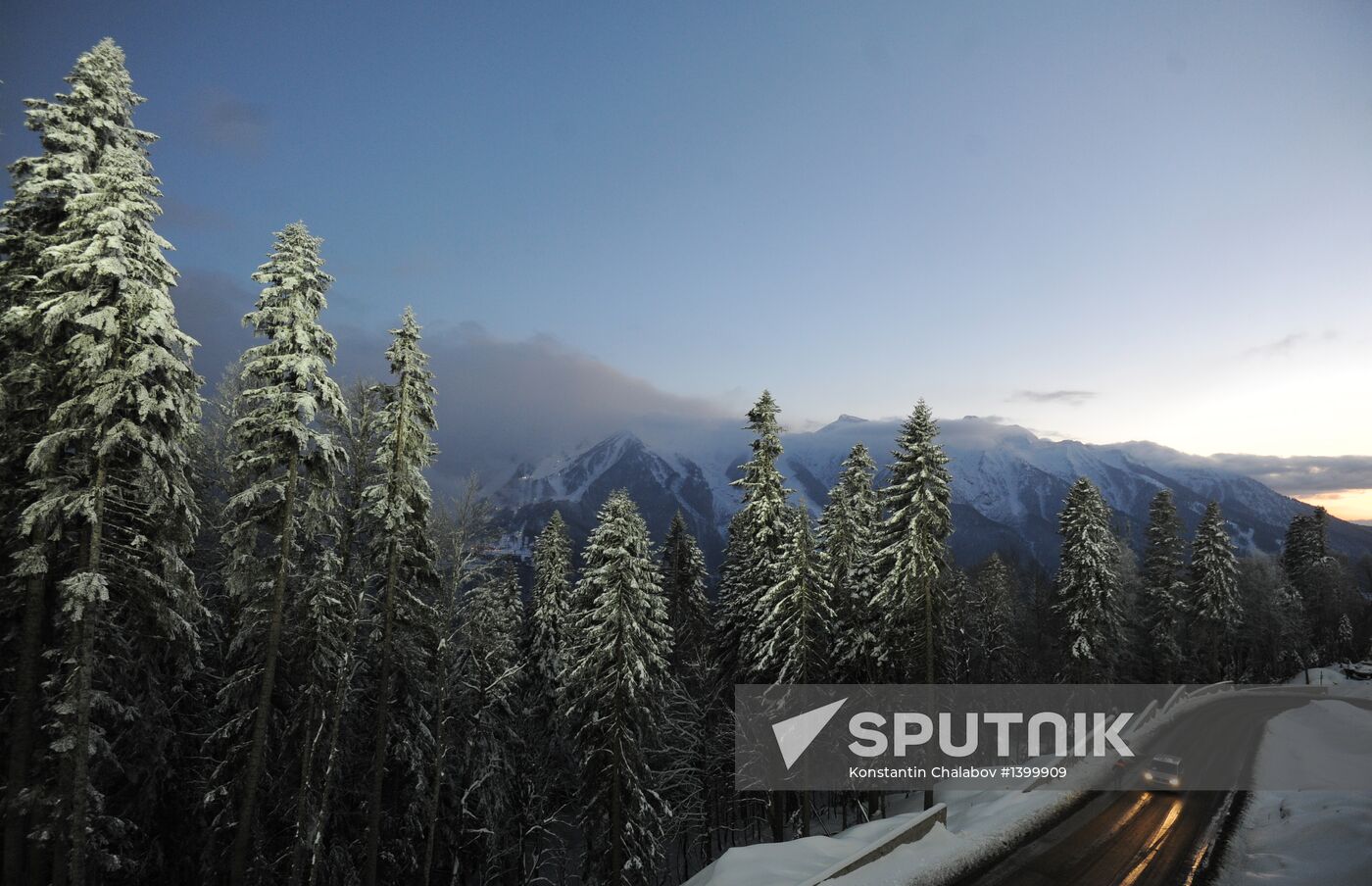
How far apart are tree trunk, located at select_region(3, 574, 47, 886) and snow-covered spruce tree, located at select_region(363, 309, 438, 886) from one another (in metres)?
6.63

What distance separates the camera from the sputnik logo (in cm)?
2645

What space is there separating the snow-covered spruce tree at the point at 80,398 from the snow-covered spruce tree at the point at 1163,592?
189 ft

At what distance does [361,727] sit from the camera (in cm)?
Result: 2216

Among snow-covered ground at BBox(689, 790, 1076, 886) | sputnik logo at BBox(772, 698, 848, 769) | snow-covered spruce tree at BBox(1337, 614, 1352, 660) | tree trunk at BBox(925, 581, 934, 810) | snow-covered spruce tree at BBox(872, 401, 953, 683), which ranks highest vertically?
snow-covered spruce tree at BBox(872, 401, 953, 683)

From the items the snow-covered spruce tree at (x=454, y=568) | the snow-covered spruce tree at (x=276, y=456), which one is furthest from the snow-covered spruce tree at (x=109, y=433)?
the snow-covered spruce tree at (x=454, y=568)

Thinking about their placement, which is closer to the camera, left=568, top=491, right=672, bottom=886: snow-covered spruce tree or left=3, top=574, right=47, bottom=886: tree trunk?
left=3, top=574, right=47, bottom=886: tree trunk

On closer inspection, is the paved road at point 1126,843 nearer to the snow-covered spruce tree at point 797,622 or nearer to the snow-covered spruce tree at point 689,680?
the snow-covered spruce tree at point 797,622

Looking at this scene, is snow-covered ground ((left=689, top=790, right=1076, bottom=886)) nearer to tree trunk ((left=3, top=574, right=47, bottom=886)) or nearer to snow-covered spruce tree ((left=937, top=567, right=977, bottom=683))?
tree trunk ((left=3, top=574, right=47, bottom=886))

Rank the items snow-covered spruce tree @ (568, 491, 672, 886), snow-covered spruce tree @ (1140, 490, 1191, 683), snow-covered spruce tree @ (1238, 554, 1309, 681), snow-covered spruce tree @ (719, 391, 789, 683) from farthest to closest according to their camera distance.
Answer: snow-covered spruce tree @ (1238, 554, 1309, 681) → snow-covered spruce tree @ (1140, 490, 1191, 683) → snow-covered spruce tree @ (719, 391, 789, 683) → snow-covered spruce tree @ (568, 491, 672, 886)

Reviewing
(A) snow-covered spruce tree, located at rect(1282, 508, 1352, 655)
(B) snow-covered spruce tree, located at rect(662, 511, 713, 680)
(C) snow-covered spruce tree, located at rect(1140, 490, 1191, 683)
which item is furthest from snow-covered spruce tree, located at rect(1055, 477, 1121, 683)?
(A) snow-covered spruce tree, located at rect(1282, 508, 1352, 655)

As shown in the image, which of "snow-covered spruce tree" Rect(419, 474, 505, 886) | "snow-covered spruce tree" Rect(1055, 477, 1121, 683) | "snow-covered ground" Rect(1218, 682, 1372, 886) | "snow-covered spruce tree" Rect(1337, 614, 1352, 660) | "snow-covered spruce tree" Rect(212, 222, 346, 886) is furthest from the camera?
"snow-covered spruce tree" Rect(1337, 614, 1352, 660)

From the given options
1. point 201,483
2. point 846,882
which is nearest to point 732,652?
point 846,882

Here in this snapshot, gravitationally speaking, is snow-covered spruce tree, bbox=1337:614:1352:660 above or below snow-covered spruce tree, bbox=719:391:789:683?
below

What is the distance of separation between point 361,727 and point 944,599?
2433 centimetres
